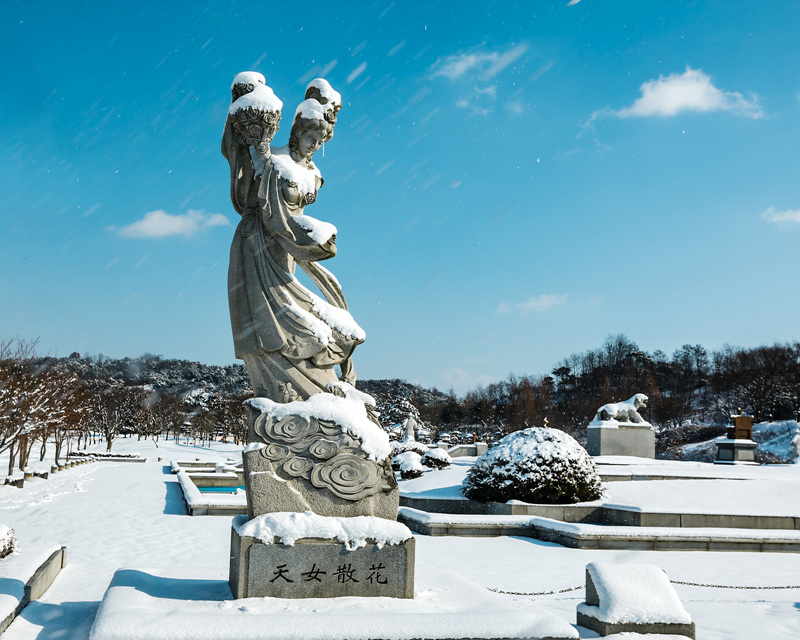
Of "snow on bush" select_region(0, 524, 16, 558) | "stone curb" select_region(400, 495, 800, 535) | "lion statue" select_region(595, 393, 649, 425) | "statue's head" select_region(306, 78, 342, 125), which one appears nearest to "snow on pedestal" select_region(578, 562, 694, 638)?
"statue's head" select_region(306, 78, 342, 125)

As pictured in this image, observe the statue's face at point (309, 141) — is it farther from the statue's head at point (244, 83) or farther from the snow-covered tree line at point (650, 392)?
the snow-covered tree line at point (650, 392)

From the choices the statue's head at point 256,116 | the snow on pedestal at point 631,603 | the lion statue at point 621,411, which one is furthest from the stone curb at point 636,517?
the lion statue at point 621,411

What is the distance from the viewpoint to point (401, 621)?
12.7ft

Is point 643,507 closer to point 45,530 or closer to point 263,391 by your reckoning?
point 263,391

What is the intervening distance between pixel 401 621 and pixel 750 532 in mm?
8169

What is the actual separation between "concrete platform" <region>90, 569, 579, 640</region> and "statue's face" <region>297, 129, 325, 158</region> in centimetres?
352

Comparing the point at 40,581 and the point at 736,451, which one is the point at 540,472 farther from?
the point at 736,451

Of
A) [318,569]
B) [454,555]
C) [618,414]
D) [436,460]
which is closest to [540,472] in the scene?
[454,555]

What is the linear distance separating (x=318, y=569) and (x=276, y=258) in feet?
7.86

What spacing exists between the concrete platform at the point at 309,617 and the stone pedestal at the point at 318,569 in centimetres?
9

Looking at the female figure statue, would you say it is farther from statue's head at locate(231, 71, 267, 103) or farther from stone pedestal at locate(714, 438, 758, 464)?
stone pedestal at locate(714, 438, 758, 464)

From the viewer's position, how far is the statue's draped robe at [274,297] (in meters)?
5.09

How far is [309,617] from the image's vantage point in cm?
389

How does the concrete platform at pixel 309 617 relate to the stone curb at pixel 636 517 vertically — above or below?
above
